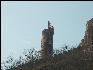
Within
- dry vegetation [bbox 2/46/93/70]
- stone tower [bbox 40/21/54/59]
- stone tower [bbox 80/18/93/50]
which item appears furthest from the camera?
stone tower [bbox 40/21/54/59]

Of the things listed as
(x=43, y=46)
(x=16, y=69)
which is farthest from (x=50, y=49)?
(x=16, y=69)

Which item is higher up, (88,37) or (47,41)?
(88,37)

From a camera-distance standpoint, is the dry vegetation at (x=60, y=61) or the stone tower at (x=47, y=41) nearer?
the dry vegetation at (x=60, y=61)

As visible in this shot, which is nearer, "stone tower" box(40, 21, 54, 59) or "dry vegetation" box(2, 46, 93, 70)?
"dry vegetation" box(2, 46, 93, 70)

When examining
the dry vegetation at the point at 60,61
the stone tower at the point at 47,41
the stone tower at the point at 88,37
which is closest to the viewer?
the dry vegetation at the point at 60,61

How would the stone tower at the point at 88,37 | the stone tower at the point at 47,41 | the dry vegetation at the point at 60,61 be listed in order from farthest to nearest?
the stone tower at the point at 47,41, the stone tower at the point at 88,37, the dry vegetation at the point at 60,61

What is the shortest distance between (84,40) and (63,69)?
40.1ft

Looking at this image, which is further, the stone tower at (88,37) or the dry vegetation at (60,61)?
the stone tower at (88,37)

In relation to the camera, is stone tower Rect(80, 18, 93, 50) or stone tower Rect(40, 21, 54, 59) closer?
stone tower Rect(80, 18, 93, 50)

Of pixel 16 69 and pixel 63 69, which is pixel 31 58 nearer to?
pixel 16 69

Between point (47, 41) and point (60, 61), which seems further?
point (47, 41)

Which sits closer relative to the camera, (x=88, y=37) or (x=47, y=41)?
(x=88, y=37)

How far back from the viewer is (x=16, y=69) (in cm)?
3866

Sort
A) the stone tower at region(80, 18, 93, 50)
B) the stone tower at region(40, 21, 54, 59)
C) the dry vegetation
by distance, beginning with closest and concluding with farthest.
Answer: the dry vegetation → the stone tower at region(80, 18, 93, 50) → the stone tower at region(40, 21, 54, 59)
